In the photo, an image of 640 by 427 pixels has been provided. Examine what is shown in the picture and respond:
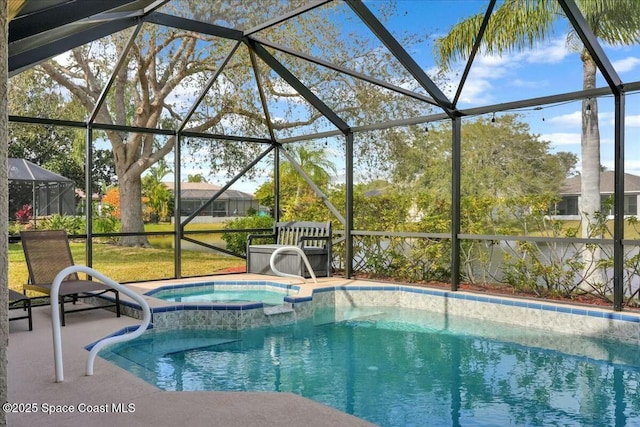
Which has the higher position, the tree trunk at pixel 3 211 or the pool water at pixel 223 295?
the tree trunk at pixel 3 211

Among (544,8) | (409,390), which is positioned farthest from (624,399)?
(544,8)

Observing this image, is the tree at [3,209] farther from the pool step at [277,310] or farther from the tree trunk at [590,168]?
the tree trunk at [590,168]

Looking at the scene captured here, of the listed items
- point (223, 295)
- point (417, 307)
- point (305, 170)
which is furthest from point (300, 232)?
point (305, 170)

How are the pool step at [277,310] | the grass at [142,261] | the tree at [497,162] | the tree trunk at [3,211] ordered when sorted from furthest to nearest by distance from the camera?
the grass at [142,261]
the tree at [497,162]
the pool step at [277,310]
the tree trunk at [3,211]

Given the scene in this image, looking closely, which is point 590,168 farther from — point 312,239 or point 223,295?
point 223,295

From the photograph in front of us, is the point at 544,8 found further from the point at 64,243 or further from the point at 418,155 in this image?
the point at 64,243

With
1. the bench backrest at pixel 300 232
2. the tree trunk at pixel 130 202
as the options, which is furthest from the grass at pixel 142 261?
the bench backrest at pixel 300 232

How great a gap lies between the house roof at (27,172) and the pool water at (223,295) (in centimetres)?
760

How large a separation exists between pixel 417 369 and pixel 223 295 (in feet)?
15.4

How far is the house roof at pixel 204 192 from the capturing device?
15.5 m

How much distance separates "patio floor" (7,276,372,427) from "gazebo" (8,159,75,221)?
1039cm

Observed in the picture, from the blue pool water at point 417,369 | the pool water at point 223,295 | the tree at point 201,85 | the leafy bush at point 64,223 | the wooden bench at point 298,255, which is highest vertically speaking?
the tree at point 201,85

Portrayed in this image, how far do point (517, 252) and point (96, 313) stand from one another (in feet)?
20.1

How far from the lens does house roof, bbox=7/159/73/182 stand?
1384 centimetres
